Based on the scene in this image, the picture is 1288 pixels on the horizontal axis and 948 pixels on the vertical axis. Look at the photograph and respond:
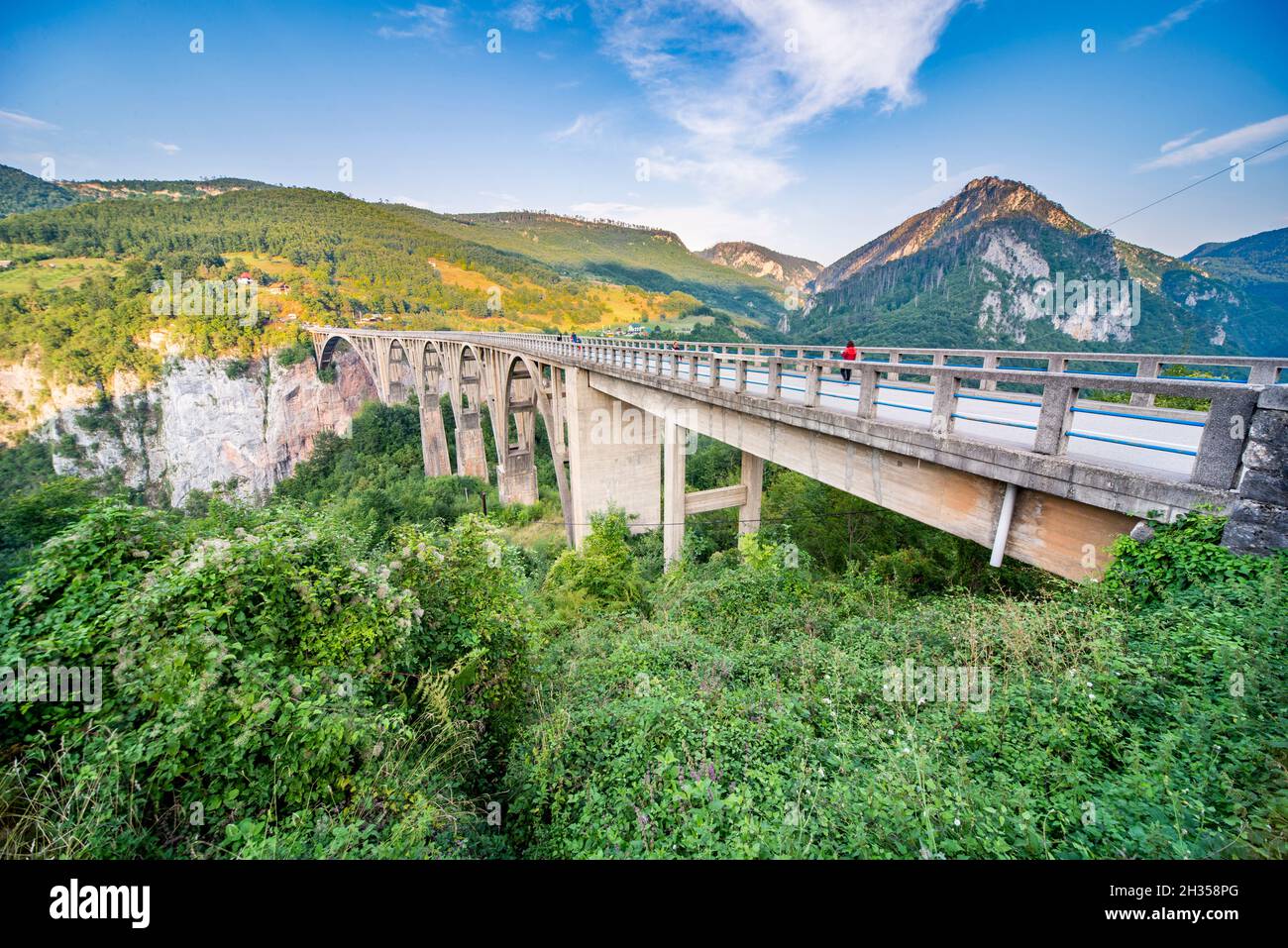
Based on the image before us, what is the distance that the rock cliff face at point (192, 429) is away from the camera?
51.9 m

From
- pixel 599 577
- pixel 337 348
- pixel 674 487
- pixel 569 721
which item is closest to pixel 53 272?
→ pixel 337 348

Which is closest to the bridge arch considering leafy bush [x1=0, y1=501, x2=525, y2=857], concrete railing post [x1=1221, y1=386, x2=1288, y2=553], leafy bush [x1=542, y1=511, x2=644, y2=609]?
leafy bush [x1=542, y1=511, x2=644, y2=609]

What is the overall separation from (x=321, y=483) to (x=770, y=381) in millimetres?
47268

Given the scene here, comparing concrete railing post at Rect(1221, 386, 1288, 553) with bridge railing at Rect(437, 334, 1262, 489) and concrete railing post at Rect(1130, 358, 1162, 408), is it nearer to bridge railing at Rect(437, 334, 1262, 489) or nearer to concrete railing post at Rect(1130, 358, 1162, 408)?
bridge railing at Rect(437, 334, 1262, 489)

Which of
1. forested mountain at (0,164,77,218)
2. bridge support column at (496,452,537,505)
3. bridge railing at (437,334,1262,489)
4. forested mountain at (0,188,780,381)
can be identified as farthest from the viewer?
forested mountain at (0,164,77,218)

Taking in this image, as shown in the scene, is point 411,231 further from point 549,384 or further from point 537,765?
point 537,765

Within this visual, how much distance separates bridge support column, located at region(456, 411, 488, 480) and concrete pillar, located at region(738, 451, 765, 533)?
28.8 metres

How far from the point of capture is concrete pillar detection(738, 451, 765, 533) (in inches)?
552

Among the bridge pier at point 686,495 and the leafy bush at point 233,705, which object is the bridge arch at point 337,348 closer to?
the bridge pier at point 686,495

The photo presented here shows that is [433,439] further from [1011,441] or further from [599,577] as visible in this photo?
[1011,441]

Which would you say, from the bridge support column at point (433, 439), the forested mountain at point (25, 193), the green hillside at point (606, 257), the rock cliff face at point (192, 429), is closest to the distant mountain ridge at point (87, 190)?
the forested mountain at point (25, 193)

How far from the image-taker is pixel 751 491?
14.4 metres
